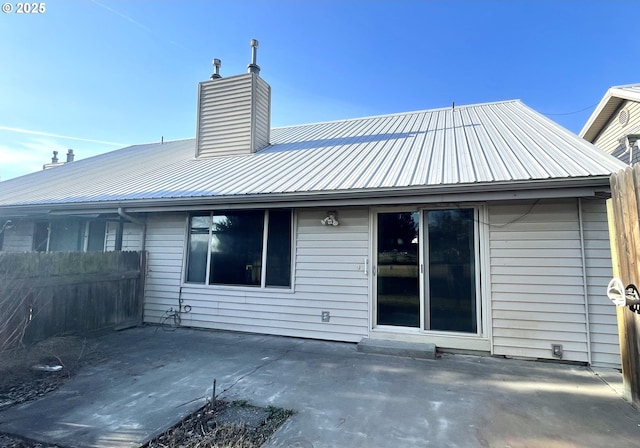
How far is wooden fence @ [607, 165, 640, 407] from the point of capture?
280 centimetres

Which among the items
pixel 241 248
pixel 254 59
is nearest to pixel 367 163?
pixel 241 248

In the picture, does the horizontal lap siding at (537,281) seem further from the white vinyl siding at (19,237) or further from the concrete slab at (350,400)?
the white vinyl siding at (19,237)

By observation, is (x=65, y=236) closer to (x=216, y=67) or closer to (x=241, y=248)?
(x=241, y=248)

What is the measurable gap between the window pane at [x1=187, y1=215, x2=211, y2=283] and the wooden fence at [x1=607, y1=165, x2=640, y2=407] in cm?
599

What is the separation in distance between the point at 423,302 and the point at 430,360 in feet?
2.64

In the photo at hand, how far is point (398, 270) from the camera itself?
487cm

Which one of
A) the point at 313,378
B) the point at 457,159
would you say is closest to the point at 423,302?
the point at 313,378

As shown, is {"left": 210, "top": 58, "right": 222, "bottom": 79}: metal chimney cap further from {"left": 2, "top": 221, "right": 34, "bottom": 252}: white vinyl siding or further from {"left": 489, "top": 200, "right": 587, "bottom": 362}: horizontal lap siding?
{"left": 489, "top": 200, "right": 587, "bottom": 362}: horizontal lap siding

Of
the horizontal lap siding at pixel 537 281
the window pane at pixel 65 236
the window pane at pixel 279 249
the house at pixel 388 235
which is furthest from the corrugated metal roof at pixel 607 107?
the window pane at pixel 65 236

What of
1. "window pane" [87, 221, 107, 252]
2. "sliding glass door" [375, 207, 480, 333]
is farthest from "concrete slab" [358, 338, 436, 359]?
"window pane" [87, 221, 107, 252]

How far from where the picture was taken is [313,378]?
364 cm

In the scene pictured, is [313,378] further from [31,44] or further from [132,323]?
[31,44]

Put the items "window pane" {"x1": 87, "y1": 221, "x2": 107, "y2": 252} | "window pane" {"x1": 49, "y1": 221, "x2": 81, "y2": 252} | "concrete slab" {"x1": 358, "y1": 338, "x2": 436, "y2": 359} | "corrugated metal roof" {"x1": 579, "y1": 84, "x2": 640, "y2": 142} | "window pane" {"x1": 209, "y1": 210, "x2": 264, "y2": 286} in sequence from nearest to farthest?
1. "concrete slab" {"x1": 358, "y1": 338, "x2": 436, "y2": 359}
2. "window pane" {"x1": 209, "y1": 210, "x2": 264, "y2": 286}
3. "window pane" {"x1": 87, "y1": 221, "x2": 107, "y2": 252}
4. "window pane" {"x1": 49, "y1": 221, "x2": 81, "y2": 252}
5. "corrugated metal roof" {"x1": 579, "y1": 84, "x2": 640, "y2": 142}

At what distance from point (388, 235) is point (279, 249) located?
194cm
